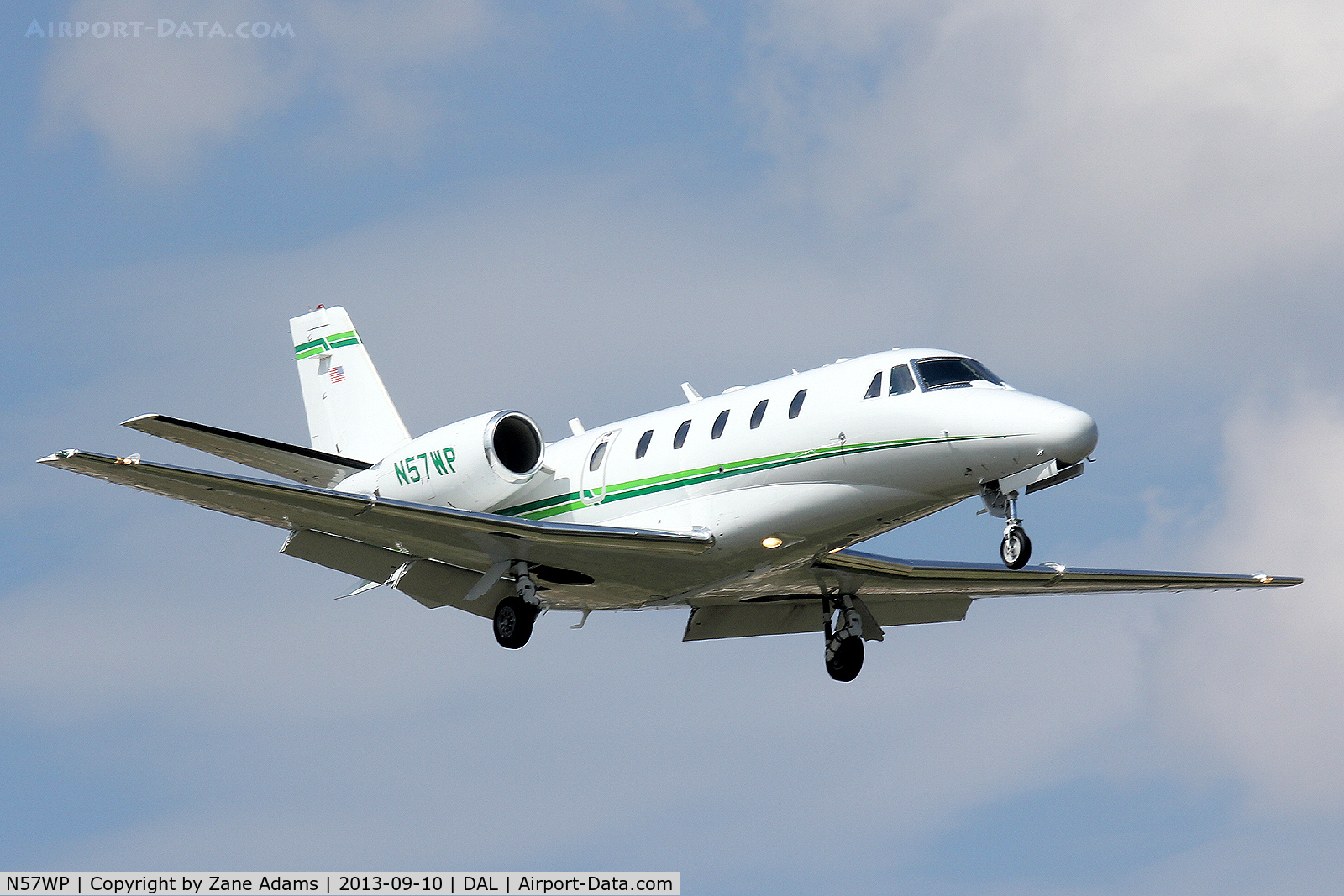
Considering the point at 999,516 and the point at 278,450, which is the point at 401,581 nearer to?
the point at 278,450

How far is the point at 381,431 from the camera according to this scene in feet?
83.1

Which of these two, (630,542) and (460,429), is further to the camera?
(460,429)

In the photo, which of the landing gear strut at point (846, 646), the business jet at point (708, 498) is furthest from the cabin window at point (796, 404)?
the landing gear strut at point (846, 646)

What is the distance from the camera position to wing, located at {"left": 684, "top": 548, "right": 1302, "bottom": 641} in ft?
71.4

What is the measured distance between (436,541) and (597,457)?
2304 millimetres

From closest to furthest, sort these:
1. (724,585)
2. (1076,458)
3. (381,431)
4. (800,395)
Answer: (1076,458)
(800,395)
(724,585)
(381,431)

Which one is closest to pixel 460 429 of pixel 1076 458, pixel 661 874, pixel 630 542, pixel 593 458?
pixel 593 458

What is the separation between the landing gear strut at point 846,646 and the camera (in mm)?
22188

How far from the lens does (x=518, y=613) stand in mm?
20078

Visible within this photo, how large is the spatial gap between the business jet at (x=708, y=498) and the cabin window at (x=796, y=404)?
0.08ft

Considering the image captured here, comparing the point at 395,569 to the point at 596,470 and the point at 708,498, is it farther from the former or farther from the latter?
the point at 708,498

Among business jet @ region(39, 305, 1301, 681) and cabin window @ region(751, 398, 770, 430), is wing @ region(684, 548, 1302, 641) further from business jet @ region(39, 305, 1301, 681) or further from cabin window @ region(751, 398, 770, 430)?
cabin window @ region(751, 398, 770, 430)

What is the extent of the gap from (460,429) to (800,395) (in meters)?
4.63

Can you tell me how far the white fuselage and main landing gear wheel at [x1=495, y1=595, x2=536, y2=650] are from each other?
1.34 metres
